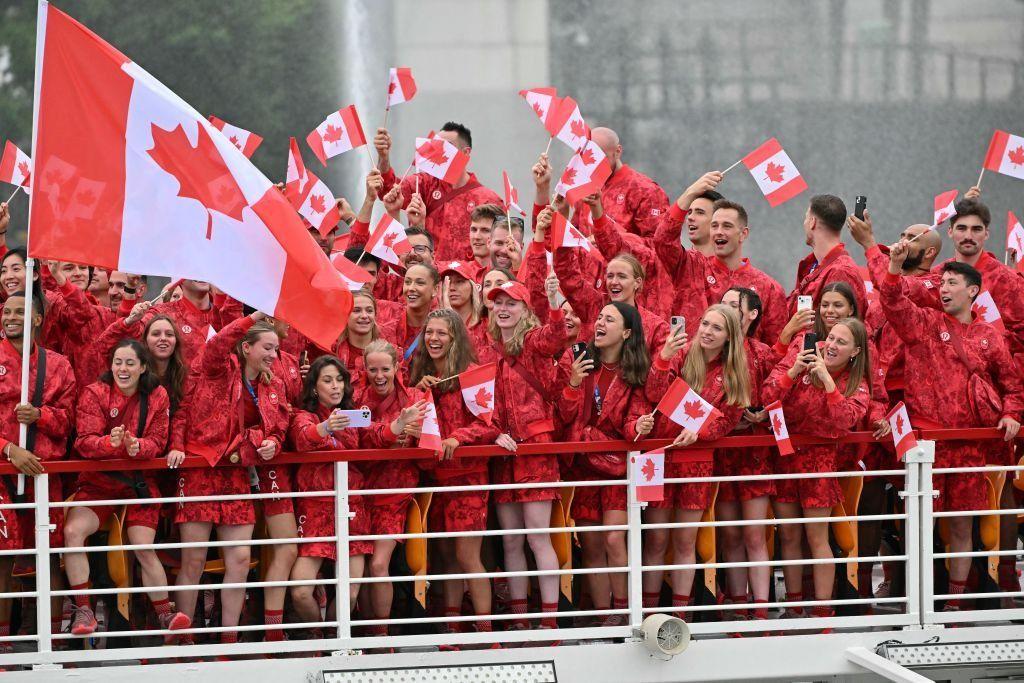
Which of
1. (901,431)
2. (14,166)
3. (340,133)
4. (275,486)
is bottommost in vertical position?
(275,486)

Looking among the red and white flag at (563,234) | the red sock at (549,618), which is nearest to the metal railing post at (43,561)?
the red sock at (549,618)

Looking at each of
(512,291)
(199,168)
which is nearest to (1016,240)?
(512,291)

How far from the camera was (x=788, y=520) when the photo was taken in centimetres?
734

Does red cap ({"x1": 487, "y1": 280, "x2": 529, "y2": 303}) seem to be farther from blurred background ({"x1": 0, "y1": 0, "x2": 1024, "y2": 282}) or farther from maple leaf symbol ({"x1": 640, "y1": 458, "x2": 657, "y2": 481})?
blurred background ({"x1": 0, "y1": 0, "x2": 1024, "y2": 282})

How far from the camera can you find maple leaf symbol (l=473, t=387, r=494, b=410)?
751 centimetres

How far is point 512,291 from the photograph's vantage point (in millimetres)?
7824

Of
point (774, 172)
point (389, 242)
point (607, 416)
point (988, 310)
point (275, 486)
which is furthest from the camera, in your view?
point (389, 242)

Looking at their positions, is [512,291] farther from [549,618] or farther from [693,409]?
[549,618]

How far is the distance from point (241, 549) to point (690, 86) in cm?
1003

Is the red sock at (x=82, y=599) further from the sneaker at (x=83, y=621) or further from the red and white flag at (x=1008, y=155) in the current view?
the red and white flag at (x=1008, y=155)

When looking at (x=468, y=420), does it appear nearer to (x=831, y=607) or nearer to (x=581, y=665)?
(x=581, y=665)

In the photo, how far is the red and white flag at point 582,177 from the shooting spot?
8.52 metres

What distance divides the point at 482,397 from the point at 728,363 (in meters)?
1.23

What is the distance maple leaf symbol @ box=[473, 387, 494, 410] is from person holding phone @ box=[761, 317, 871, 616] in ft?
Result: 4.56
